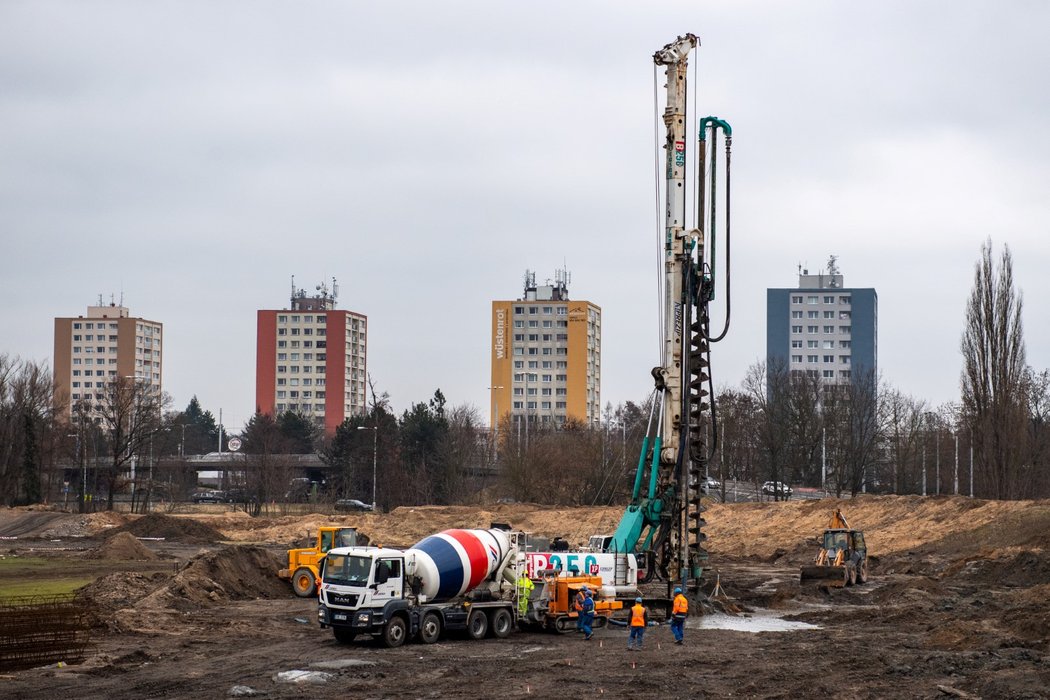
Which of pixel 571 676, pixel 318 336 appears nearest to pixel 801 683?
Result: pixel 571 676

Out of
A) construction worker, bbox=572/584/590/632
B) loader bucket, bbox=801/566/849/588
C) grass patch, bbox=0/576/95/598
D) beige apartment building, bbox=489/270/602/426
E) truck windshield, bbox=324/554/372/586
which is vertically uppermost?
beige apartment building, bbox=489/270/602/426

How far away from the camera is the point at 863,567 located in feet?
147

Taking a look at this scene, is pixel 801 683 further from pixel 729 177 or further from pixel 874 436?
pixel 874 436

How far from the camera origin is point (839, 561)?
152 ft

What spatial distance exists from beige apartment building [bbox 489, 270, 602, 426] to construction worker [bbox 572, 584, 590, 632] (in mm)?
132432

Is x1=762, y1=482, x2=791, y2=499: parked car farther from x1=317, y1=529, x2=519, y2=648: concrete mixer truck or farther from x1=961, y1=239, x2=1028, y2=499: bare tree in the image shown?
x1=317, y1=529, x2=519, y2=648: concrete mixer truck

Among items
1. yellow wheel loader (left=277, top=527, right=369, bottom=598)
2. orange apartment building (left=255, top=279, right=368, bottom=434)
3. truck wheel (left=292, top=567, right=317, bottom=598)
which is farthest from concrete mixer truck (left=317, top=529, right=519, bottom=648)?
orange apartment building (left=255, top=279, right=368, bottom=434)

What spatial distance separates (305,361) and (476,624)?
160 meters

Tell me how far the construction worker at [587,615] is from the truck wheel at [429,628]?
3.94 m

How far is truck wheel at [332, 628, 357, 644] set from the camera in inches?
1118

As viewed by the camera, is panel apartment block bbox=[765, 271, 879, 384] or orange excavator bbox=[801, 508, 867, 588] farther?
panel apartment block bbox=[765, 271, 879, 384]

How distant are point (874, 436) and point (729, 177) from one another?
59816 mm

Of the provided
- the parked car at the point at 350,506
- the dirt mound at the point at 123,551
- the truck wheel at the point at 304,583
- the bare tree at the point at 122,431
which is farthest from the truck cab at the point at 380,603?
the bare tree at the point at 122,431

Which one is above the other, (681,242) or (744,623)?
(681,242)
